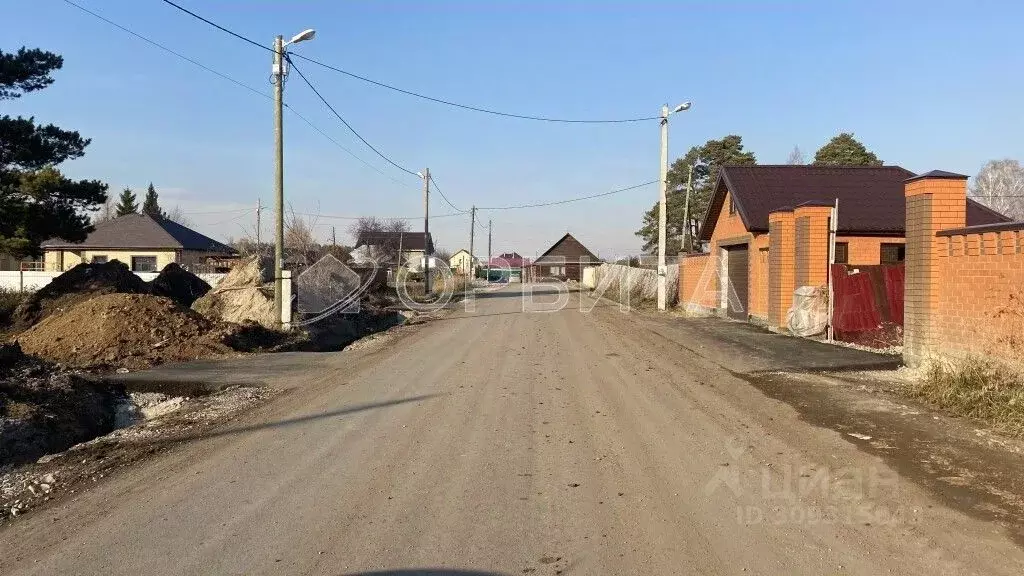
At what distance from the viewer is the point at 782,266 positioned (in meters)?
19.2

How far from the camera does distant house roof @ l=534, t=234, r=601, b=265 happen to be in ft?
320

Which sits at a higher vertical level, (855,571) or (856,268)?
(856,268)

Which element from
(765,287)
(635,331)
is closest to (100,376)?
(635,331)

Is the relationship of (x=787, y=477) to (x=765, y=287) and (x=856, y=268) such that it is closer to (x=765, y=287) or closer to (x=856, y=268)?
(x=856, y=268)

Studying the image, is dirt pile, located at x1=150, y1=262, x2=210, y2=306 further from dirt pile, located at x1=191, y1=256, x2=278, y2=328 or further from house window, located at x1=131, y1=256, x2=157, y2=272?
house window, located at x1=131, y1=256, x2=157, y2=272

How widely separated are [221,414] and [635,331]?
1317 centimetres

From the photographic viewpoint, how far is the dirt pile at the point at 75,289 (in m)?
21.3

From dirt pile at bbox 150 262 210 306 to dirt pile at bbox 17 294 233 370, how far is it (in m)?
10.9

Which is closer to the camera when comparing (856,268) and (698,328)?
(856,268)

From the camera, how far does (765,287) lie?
22.2m

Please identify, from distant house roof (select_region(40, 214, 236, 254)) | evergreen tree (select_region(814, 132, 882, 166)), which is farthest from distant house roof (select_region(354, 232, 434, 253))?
evergreen tree (select_region(814, 132, 882, 166))

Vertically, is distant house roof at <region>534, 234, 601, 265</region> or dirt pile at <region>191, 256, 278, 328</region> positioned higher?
distant house roof at <region>534, 234, 601, 265</region>

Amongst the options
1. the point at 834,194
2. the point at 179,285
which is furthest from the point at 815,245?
the point at 179,285

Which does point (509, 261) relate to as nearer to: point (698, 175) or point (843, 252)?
point (698, 175)
